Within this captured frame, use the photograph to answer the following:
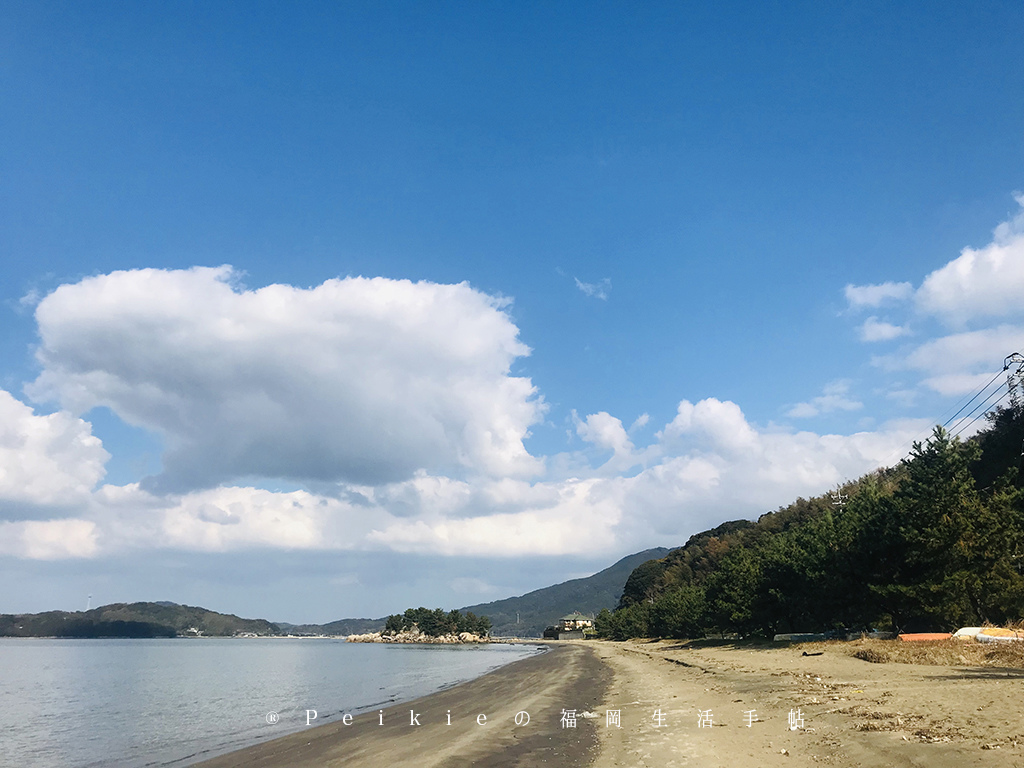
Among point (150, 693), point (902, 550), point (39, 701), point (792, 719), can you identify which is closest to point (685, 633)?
point (902, 550)

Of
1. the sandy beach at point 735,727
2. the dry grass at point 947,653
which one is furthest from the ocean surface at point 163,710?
the dry grass at point 947,653

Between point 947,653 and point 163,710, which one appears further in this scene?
point 163,710

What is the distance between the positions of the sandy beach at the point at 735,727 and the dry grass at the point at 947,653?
103 cm

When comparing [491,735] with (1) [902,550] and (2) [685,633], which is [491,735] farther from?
(2) [685,633]

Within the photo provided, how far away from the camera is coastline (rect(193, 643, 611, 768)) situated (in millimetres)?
19969

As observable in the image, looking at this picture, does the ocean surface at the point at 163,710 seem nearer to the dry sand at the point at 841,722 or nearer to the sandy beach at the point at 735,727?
the sandy beach at the point at 735,727

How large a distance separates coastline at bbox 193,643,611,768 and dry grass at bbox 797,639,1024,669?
46.6 feet

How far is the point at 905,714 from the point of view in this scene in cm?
1752

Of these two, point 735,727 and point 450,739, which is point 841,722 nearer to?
point 735,727

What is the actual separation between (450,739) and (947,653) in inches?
895

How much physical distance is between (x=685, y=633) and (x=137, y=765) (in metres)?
92.6

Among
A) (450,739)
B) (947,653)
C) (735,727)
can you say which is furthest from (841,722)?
(947,653)

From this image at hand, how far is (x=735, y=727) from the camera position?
1972 centimetres

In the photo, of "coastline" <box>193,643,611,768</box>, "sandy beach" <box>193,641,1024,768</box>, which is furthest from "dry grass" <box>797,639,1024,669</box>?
"coastline" <box>193,643,611,768</box>
